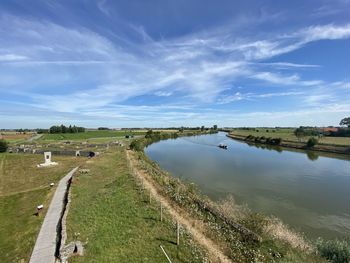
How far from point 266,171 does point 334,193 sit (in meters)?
12.0

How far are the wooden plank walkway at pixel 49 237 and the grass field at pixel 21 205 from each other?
0.30 m

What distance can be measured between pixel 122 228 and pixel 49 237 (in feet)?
11.8

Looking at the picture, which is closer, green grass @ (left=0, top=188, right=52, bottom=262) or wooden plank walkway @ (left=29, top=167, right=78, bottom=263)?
→ wooden plank walkway @ (left=29, top=167, right=78, bottom=263)

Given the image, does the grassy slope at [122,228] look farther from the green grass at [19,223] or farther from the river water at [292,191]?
the river water at [292,191]

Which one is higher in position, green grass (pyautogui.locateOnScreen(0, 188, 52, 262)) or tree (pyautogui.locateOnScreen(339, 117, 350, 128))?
tree (pyautogui.locateOnScreen(339, 117, 350, 128))

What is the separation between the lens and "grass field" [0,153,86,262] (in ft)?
39.9

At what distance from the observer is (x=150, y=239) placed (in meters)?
11.8

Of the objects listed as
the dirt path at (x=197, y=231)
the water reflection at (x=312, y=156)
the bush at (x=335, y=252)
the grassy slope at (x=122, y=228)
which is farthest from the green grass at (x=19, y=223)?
the water reflection at (x=312, y=156)

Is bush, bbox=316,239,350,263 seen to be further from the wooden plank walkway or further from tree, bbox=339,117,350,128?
tree, bbox=339,117,350,128

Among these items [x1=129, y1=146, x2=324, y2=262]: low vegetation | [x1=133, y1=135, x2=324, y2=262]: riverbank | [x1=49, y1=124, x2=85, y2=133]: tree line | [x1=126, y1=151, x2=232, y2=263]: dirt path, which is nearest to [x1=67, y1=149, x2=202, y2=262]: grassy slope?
[x1=126, y1=151, x2=232, y2=263]: dirt path

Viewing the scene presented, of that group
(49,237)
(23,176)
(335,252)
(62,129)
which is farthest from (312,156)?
(62,129)

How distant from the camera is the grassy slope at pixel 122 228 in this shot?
1046cm

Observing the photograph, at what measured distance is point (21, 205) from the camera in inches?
790

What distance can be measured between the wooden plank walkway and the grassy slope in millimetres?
815
